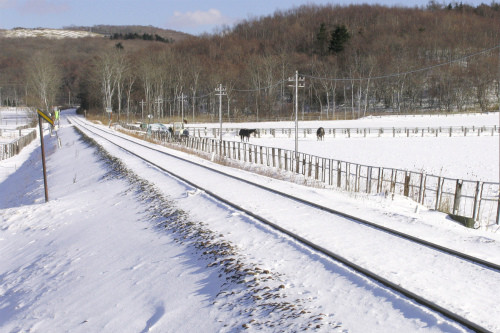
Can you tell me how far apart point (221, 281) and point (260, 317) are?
140 centimetres

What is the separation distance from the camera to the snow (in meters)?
5.58

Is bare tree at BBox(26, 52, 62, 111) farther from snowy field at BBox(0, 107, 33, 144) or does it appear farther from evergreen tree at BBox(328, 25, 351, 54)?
evergreen tree at BBox(328, 25, 351, 54)

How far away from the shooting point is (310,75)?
364ft

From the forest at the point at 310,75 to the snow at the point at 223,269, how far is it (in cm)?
6167

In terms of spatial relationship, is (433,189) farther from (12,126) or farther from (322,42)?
(322,42)

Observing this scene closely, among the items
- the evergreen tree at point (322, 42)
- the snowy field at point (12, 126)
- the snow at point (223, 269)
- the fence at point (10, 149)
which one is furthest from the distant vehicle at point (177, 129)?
the evergreen tree at point (322, 42)

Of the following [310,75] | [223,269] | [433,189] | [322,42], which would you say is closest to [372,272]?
[223,269]

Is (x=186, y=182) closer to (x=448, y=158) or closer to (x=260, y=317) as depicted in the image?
(x=260, y=317)

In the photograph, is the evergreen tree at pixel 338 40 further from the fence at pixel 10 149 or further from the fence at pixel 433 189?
the fence at pixel 433 189

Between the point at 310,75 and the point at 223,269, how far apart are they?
10772 cm

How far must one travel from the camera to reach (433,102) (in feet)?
334

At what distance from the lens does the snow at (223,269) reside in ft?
18.3

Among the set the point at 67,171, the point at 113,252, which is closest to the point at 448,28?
the point at 67,171

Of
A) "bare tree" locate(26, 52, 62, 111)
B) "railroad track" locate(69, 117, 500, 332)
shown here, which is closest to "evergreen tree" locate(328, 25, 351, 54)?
"bare tree" locate(26, 52, 62, 111)
